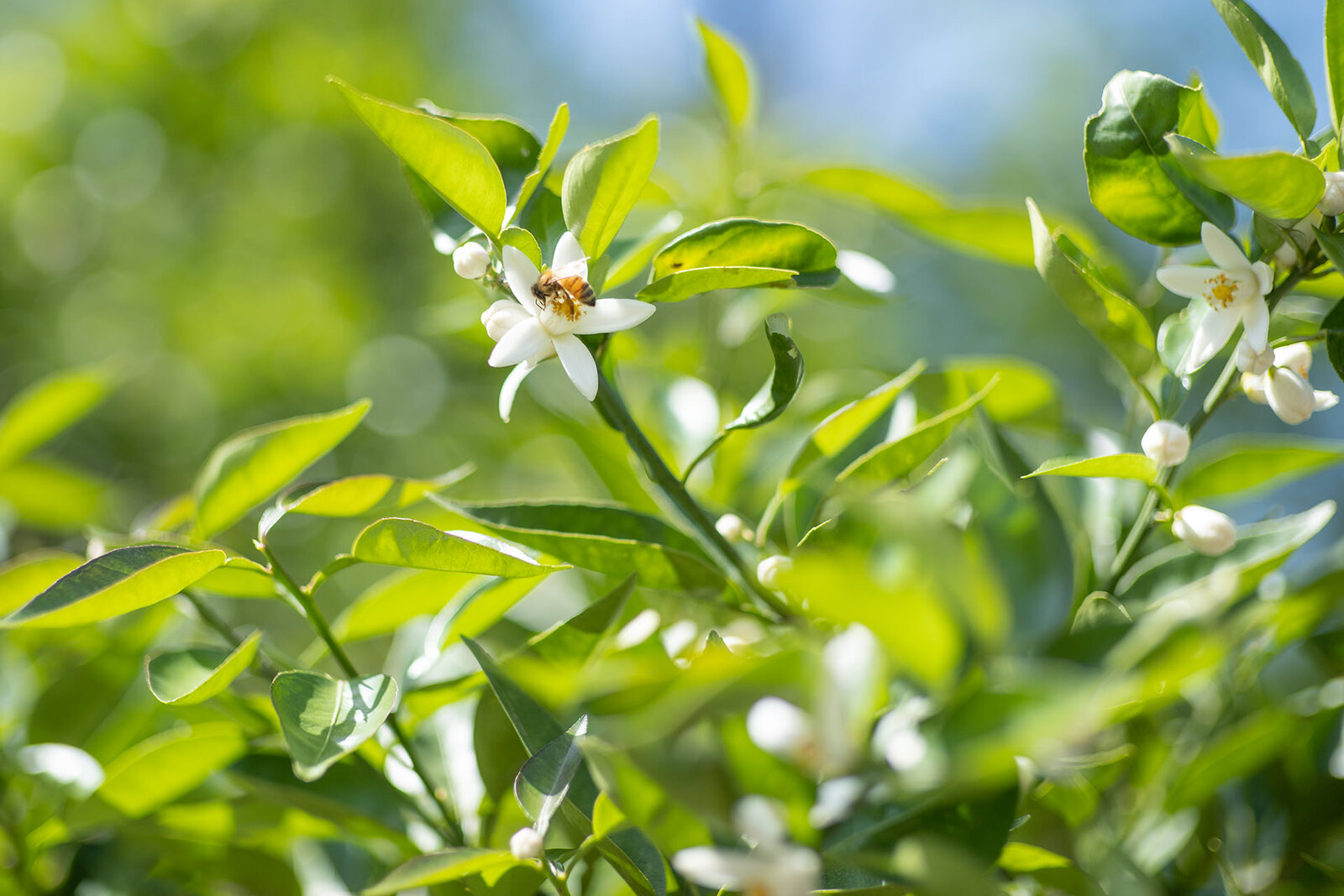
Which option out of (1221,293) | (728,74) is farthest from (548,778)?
(728,74)

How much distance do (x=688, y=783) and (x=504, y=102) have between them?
3.55 m

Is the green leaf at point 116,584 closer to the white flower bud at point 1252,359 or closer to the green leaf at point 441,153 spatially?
the green leaf at point 441,153

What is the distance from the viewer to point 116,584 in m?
0.34

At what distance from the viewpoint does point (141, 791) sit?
453 millimetres

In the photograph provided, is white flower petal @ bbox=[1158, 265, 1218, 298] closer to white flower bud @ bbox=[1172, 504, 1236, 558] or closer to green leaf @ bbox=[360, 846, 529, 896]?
white flower bud @ bbox=[1172, 504, 1236, 558]

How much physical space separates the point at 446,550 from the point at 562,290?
0.12m

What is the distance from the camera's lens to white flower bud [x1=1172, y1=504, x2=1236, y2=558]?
1.22ft

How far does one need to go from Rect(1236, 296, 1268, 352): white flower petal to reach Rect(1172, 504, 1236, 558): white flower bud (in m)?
0.07

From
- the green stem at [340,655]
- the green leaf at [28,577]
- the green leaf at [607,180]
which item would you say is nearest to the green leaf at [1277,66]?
the green leaf at [607,180]

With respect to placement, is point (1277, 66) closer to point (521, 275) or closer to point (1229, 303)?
point (1229, 303)

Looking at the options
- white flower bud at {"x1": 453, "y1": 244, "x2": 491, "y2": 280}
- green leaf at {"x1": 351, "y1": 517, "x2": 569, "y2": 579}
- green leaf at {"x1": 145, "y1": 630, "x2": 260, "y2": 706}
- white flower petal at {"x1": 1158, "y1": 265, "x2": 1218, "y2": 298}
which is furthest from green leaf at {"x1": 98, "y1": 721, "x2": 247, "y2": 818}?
white flower petal at {"x1": 1158, "y1": 265, "x2": 1218, "y2": 298}

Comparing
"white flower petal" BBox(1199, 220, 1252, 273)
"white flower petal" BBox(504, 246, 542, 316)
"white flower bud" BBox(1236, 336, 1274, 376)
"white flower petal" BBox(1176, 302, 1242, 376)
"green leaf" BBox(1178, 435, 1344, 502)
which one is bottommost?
"green leaf" BBox(1178, 435, 1344, 502)

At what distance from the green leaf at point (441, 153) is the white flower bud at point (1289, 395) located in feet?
→ 1.10

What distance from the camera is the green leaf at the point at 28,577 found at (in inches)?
17.6
